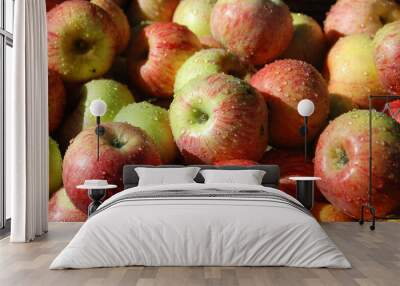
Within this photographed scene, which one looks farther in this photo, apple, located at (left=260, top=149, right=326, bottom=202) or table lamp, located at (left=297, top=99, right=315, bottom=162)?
apple, located at (left=260, top=149, right=326, bottom=202)

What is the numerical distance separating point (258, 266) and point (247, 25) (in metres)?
1.25

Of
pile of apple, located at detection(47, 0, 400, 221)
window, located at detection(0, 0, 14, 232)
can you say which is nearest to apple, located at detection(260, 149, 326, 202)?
pile of apple, located at detection(47, 0, 400, 221)

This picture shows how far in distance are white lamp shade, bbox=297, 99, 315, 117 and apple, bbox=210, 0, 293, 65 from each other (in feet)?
1.08

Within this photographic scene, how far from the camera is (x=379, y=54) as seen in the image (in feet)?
9.78

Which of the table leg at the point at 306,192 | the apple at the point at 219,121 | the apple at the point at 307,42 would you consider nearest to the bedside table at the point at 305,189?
the table leg at the point at 306,192

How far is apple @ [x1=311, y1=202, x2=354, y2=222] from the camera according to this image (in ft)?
10.3

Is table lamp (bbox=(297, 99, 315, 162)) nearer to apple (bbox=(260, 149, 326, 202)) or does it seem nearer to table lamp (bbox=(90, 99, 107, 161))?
apple (bbox=(260, 149, 326, 202))

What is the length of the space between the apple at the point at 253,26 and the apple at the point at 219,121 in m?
0.22

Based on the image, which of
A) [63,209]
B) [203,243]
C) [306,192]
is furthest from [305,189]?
[63,209]

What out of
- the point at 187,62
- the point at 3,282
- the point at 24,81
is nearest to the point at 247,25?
the point at 187,62

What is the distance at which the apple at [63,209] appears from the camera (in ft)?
10.5

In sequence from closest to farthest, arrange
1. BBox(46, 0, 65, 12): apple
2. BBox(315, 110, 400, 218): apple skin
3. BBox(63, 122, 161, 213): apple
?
BBox(315, 110, 400, 218): apple skin
BBox(63, 122, 161, 213): apple
BBox(46, 0, 65, 12): apple

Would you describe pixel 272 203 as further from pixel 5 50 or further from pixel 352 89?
pixel 5 50

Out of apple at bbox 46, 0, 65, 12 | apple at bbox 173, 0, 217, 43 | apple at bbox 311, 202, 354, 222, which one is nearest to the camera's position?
apple at bbox 311, 202, 354, 222
